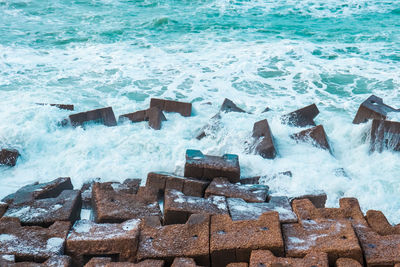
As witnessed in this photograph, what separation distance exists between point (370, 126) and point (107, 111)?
454 centimetres

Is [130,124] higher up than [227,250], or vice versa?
[227,250]

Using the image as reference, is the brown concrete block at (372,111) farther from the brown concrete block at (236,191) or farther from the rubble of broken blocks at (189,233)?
the rubble of broken blocks at (189,233)

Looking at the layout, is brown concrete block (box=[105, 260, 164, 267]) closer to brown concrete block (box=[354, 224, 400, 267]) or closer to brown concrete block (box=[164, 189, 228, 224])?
brown concrete block (box=[164, 189, 228, 224])

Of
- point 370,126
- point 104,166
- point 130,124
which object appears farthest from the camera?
point 130,124

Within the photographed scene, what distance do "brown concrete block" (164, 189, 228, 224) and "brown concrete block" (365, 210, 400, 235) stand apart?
134 cm

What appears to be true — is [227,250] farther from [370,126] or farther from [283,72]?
[283,72]

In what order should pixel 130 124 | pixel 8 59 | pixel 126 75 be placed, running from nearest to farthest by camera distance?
1. pixel 130 124
2. pixel 126 75
3. pixel 8 59

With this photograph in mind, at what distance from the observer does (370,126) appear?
6.50m

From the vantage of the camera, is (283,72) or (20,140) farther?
(283,72)

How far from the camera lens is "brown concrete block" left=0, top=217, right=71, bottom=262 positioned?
129 inches

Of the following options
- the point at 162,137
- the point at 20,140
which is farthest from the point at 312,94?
the point at 20,140

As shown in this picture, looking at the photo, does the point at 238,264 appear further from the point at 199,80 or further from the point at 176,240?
the point at 199,80

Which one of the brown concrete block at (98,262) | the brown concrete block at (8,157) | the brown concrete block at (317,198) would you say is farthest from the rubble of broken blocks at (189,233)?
the brown concrete block at (8,157)

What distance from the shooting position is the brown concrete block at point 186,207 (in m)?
3.87
